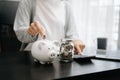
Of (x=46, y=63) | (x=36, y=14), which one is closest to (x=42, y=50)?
(x=46, y=63)

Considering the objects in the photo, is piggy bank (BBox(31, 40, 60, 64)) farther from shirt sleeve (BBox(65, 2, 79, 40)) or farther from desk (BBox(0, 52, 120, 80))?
shirt sleeve (BBox(65, 2, 79, 40))

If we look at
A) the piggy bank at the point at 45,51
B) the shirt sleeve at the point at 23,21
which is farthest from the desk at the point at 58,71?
the shirt sleeve at the point at 23,21

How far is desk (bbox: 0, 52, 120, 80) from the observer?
71cm

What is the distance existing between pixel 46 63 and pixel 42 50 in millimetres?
73

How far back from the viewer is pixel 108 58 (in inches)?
42.2

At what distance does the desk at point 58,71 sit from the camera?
71 centimetres

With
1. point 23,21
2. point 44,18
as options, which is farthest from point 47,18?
point 23,21

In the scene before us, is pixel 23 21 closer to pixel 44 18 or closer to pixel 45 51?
pixel 44 18

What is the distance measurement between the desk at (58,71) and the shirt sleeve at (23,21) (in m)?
0.36

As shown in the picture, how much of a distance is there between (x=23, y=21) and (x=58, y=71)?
61cm

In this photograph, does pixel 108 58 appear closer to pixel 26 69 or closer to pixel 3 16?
pixel 26 69

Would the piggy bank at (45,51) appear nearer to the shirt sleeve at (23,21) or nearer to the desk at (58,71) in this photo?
the desk at (58,71)

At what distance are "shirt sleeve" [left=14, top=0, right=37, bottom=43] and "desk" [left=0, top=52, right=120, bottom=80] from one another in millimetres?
359

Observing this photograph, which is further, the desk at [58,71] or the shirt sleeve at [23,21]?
the shirt sleeve at [23,21]
